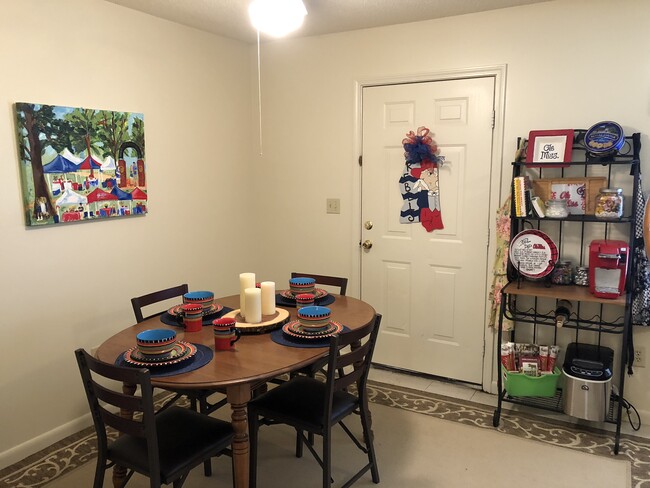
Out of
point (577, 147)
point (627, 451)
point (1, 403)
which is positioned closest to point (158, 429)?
point (1, 403)

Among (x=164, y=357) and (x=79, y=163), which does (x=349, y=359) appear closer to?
(x=164, y=357)

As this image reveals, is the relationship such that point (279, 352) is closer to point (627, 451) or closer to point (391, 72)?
point (627, 451)

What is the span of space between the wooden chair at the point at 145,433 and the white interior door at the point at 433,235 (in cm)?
186

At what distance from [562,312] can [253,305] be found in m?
1.75

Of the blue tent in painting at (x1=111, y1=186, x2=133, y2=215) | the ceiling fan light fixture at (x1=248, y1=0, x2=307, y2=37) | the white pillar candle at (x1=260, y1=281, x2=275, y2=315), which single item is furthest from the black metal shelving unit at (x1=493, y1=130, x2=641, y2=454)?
the blue tent in painting at (x1=111, y1=186, x2=133, y2=215)

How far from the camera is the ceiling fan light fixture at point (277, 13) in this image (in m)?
2.44

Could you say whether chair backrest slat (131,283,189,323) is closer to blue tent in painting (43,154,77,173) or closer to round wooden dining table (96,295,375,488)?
round wooden dining table (96,295,375,488)

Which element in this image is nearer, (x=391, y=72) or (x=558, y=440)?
(x=558, y=440)

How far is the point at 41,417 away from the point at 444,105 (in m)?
2.96

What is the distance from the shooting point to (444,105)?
3.30 m

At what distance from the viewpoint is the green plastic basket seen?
9.49 feet

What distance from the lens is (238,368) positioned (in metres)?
1.88

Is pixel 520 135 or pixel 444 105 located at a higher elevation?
pixel 444 105

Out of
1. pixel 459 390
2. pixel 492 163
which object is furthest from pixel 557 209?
pixel 459 390
